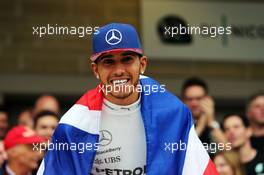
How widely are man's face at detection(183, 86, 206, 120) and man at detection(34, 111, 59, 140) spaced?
0.85 metres

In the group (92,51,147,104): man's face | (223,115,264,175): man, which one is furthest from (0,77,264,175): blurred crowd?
(92,51,147,104): man's face

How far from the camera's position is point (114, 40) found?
4.36 meters

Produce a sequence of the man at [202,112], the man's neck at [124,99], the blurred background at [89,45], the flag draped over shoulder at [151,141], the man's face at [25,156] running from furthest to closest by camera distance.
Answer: the blurred background at [89,45] → the man at [202,112] → the man's face at [25,156] → the man's neck at [124,99] → the flag draped over shoulder at [151,141]

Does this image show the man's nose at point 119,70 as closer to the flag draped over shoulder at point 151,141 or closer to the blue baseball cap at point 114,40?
the blue baseball cap at point 114,40

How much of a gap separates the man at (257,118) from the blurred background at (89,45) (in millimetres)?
2196

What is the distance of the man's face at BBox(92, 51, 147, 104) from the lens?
4.37 metres

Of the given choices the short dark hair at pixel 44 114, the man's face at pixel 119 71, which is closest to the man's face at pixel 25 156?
the short dark hair at pixel 44 114

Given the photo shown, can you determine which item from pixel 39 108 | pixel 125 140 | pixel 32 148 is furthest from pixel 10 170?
pixel 125 140

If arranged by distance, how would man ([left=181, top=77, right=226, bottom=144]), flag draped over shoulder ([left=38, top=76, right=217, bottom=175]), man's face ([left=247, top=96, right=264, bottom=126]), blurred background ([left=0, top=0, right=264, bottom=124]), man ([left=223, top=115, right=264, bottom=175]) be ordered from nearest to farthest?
flag draped over shoulder ([left=38, top=76, right=217, bottom=175]), man ([left=223, top=115, right=264, bottom=175]), man ([left=181, top=77, right=226, bottom=144]), man's face ([left=247, top=96, right=264, bottom=126]), blurred background ([left=0, top=0, right=264, bottom=124])

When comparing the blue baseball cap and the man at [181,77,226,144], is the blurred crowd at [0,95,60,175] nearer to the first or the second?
the man at [181,77,226,144]

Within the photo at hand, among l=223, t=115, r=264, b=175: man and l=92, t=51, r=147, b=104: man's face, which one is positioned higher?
l=92, t=51, r=147, b=104: man's face

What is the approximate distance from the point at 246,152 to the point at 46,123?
1256 mm

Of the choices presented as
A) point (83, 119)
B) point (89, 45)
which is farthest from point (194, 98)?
point (89, 45)

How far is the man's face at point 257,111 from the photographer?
245 inches
